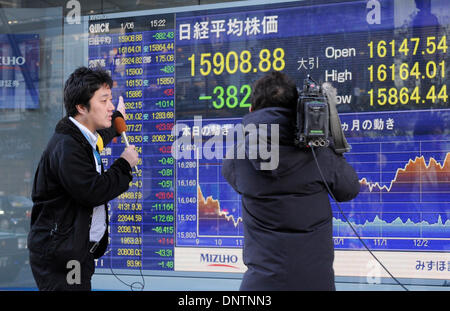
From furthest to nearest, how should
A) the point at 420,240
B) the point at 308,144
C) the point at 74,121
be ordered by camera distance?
1. the point at 420,240
2. the point at 74,121
3. the point at 308,144

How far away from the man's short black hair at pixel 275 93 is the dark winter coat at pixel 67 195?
2.95ft

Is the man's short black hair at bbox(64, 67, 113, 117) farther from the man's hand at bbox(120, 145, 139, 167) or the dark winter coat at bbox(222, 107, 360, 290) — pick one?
the dark winter coat at bbox(222, 107, 360, 290)

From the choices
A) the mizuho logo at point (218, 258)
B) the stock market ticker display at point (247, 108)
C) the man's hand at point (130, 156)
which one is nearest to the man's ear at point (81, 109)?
the man's hand at point (130, 156)

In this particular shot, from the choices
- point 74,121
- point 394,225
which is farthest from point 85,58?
point 394,225

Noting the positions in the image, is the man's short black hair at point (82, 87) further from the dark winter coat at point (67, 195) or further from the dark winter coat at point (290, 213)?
the dark winter coat at point (290, 213)

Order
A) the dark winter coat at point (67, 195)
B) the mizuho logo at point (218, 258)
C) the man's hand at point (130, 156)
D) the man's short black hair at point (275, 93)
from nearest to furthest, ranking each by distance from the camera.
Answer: the man's short black hair at point (275, 93) → the dark winter coat at point (67, 195) → the man's hand at point (130, 156) → the mizuho logo at point (218, 258)

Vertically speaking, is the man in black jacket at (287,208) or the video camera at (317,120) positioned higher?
the video camera at (317,120)

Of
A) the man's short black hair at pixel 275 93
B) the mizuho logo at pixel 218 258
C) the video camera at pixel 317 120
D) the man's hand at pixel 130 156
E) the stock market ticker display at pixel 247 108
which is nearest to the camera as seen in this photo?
the video camera at pixel 317 120

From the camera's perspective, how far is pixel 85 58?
18.6ft

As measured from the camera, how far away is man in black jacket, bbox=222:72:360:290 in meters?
2.66

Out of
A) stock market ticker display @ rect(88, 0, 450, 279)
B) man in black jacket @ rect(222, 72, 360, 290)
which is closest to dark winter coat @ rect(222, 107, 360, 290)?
man in black jacket @ rect(222, 72, 360, 290)

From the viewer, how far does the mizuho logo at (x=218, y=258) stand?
16.6 ft

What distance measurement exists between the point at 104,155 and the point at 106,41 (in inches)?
46.3
